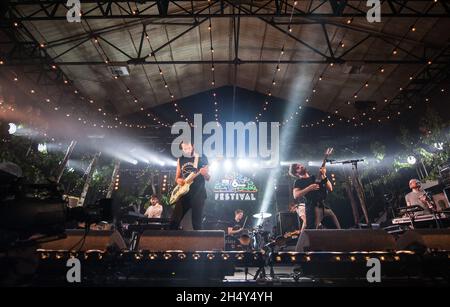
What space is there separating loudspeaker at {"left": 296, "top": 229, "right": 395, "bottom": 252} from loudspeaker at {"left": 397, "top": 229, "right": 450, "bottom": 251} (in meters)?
0.14


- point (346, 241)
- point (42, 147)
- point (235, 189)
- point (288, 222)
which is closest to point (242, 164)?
point (235, 189)

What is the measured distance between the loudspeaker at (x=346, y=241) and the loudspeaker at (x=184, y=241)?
0.96 metres

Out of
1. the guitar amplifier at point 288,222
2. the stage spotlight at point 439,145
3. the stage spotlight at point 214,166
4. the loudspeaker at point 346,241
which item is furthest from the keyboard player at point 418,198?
the stage spotlight at point 214,166

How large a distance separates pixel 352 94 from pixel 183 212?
9.23 metres

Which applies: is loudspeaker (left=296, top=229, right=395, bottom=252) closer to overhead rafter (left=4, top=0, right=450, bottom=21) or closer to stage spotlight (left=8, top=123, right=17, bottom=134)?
overhead rafter (left=4, top=0, right=450, bottom=21)

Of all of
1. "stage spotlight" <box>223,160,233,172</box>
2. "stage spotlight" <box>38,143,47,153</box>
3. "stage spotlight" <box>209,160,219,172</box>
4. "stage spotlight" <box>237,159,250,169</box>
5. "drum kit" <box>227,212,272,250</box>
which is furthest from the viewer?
"stage spotlight" <box>237,159,250,169</box>

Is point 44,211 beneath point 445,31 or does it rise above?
beneath

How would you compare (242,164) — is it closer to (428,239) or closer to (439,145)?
(439,145)

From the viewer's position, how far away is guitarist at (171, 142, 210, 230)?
3.81m

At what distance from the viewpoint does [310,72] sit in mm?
9781

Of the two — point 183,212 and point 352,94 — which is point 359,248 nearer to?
point 183,212

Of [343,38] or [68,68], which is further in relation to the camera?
[68,68]

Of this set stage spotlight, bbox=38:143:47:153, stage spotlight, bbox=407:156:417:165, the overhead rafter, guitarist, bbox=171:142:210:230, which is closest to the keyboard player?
stage spotlight, bbox=407:156:417:165
